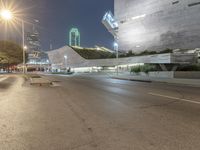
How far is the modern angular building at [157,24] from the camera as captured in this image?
5459cm

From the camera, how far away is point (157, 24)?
6412 centimetres

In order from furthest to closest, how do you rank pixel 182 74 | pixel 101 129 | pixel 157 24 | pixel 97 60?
pixel 97 60 → pixel 157 24 → pixel 182 74 → pixel 101 129

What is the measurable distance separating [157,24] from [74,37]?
119204 mm

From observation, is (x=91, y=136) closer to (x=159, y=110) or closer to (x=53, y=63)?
(x=159, y=110)

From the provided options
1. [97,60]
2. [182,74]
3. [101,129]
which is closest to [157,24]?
[97,60]

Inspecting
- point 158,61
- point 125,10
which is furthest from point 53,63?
point 158,61

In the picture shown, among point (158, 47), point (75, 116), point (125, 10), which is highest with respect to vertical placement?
point (125, 10)

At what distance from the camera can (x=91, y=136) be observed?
4.73 meters

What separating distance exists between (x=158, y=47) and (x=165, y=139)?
207 ft

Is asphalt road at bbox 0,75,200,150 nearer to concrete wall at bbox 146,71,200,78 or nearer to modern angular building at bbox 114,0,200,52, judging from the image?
concrete wall at bbox 146,71,200,78

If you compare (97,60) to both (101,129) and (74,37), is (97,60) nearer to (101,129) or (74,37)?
(101,129)

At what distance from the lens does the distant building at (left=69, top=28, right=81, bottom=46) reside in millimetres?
173125

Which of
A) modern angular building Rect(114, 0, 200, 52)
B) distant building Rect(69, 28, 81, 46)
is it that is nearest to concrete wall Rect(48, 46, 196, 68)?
modern angular building Rect(114, 0, 200, 52)

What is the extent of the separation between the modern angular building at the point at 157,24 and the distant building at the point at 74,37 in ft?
320
